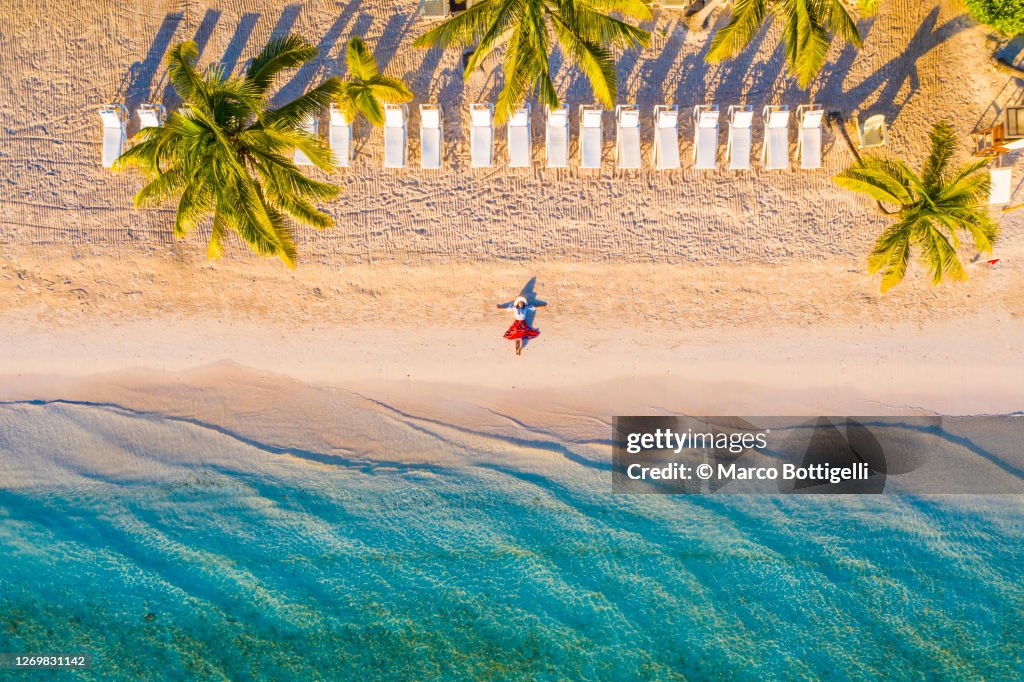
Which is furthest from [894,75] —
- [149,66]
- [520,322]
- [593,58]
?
[149,66]

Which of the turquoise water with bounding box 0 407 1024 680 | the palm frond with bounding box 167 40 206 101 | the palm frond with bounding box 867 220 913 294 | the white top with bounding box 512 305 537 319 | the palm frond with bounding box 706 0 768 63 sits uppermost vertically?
the palm frond with bounding box 706 0 768 63

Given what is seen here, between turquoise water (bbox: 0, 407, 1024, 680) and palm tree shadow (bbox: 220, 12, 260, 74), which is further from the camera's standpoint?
turquoise water (bbox: 0, 407, 1024, 680)

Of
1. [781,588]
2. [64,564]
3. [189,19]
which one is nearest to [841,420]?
[781,588]

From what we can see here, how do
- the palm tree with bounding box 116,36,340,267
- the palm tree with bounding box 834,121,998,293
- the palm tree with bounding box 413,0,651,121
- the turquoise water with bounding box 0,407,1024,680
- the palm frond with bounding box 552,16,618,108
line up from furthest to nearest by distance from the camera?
the turquoise water with bounding box 0,407,1024,680 < the palm tree with bounding box 834,121,998,293 < the palm frond with bounding box 552,16,618,108 < the palm tree with bounding box 116,36,340,267 < the palm tree with bounding box 413,0,651,121

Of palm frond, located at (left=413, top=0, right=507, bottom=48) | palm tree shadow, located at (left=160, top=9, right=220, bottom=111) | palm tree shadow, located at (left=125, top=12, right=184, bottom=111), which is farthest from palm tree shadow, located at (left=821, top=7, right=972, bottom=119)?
palm tree shadow, located at (left=125, top=12, right=184, bottom=111)

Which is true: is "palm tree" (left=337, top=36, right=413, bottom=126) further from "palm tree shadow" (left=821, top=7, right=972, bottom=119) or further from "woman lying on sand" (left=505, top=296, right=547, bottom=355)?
"palm tree shadow" (left=821, top=7, right=972, bottom=119)

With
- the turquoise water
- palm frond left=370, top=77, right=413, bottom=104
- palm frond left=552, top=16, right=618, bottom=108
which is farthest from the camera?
the turquoise water

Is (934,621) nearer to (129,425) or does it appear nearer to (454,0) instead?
(454,0)

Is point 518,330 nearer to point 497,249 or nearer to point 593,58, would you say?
point 497,249
